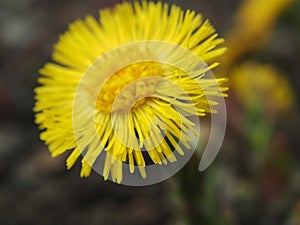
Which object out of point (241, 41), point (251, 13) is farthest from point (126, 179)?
point (251, 13)

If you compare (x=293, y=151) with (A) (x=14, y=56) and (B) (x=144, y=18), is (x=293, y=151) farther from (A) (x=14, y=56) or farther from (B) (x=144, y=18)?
(A) (x=14, y=56)

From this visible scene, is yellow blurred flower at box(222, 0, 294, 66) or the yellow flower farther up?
yellow blurred flower at box(222, 0, 294, 66)

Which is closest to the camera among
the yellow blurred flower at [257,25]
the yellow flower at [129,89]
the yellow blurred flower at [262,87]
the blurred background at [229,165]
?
the yellow flower at [129,89]

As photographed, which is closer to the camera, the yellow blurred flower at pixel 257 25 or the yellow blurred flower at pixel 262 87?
the yellow blurred flower at pixel 262 87

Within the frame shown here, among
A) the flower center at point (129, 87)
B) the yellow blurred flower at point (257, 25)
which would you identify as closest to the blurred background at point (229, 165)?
the yellow blurred flower at point (257, 25)

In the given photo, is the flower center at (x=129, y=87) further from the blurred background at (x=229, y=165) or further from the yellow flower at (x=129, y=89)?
the blurred background at (x=229, y=165)

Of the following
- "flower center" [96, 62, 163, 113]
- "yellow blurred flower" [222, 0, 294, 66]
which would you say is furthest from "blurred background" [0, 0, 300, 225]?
"flower center" [96, 62, 163, 113]

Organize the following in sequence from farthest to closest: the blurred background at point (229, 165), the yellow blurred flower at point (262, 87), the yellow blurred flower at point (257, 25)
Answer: the yellow blurred flower at point (257, 25)
the yellow blurred flower at point (262, 87)
the blurred background at point (229, 165)

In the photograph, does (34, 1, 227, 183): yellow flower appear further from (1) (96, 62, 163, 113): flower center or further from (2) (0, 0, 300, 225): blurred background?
(2) (0, 0, 300, 225): blurred background
